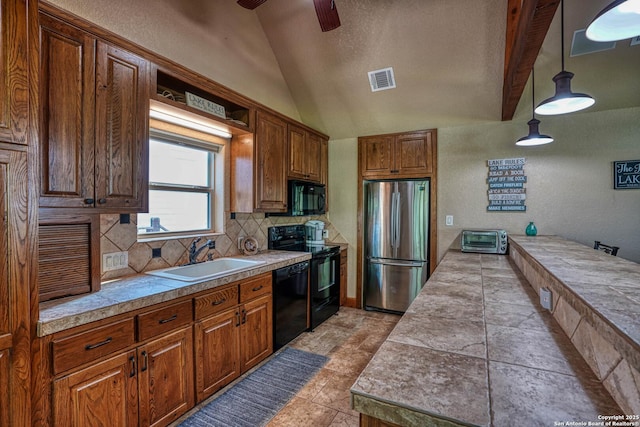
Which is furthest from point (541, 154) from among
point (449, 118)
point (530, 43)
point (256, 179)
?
point (256, 179)

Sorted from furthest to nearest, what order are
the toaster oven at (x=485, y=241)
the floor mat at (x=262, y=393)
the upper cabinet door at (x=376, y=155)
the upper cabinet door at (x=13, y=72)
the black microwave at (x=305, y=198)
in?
the upper cabinet door at (x=376, y=155), the black microwave at (x=305, y=198), the toaster oven at (x=485, y=241), the floor mat at (x=262, y=393), the upper cabinet door at (x=13, y=72)

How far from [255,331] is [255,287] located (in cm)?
38

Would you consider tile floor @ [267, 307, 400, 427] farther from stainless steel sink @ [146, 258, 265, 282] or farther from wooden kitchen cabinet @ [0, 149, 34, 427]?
wooden kitchen cabinet @ [0, 149, 34, 427]

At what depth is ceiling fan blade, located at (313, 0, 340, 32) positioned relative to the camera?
5.86 ft

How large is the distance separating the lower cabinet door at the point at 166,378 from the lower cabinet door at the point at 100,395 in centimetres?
6

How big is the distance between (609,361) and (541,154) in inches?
122

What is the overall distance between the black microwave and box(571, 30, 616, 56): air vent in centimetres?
282

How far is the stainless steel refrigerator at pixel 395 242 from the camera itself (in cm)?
374

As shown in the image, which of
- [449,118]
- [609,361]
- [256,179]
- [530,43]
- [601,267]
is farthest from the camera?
[449,118]

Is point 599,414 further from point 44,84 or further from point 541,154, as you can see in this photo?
point 541,154

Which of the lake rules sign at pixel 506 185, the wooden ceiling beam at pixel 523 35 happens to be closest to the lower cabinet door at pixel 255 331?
the wooden ceiling beam at pixel 523 35

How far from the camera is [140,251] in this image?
2.22 metres

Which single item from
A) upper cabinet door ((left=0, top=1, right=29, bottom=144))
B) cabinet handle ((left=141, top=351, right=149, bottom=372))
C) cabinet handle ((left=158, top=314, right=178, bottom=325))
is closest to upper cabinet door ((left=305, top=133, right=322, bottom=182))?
cabinet handle ((left=158, top=314, right=178, bottom=325))

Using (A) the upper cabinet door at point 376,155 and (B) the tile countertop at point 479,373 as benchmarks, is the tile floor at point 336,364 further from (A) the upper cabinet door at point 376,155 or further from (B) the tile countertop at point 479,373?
(A) the upper cabinet door at point 376,155
